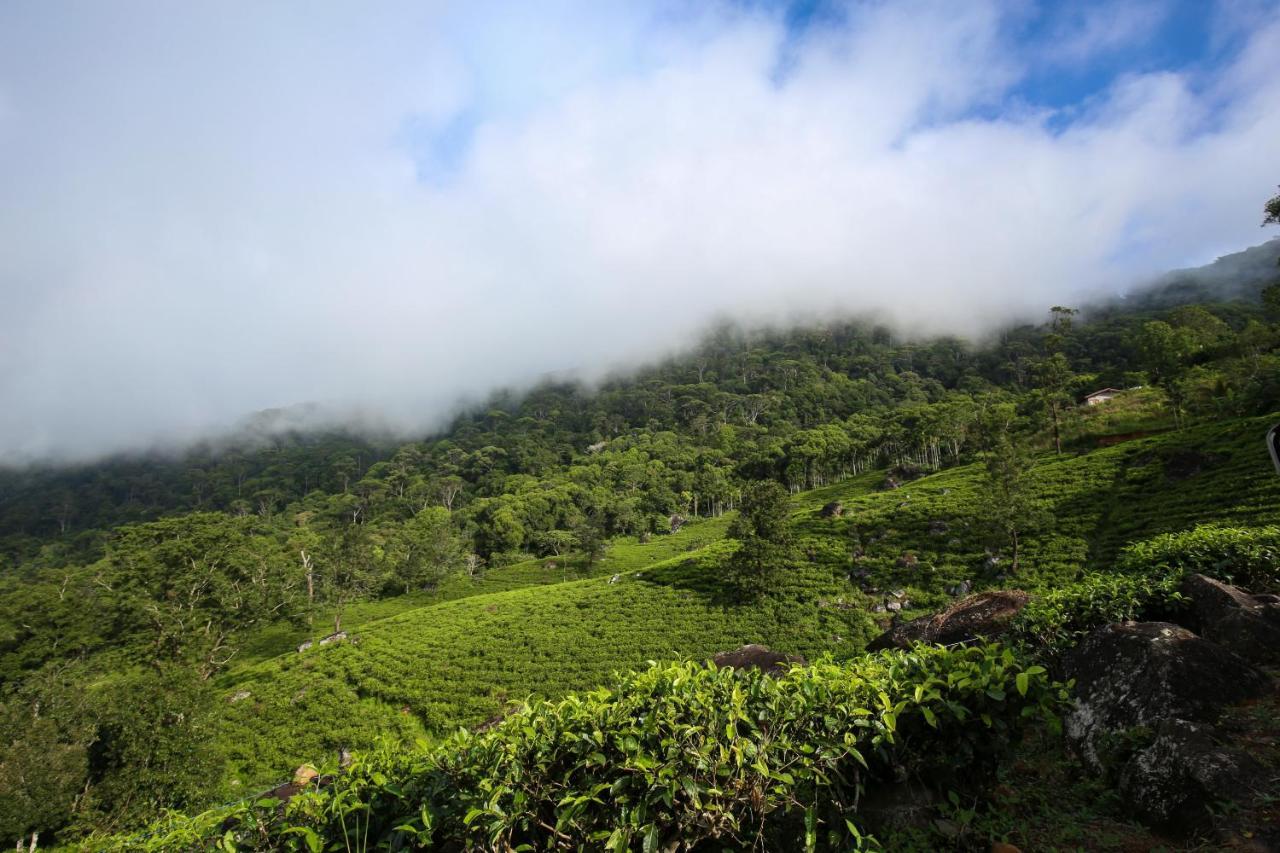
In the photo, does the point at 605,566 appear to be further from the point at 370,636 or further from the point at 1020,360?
the point at 1020,360

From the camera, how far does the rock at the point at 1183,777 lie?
3.75 m

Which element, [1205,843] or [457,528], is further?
[457,528]

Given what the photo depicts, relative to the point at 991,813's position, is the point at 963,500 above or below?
below

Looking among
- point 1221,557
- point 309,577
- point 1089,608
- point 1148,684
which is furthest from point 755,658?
point 309,577

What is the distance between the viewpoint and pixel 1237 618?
6641 mm

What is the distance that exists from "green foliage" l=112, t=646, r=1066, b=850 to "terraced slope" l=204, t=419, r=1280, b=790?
27714mm

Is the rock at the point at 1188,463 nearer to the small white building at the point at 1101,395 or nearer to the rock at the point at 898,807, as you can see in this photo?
the rock at the point at 898,807

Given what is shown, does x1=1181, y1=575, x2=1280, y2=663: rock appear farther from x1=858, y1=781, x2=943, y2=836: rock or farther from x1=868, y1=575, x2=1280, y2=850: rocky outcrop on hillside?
x1=858, y1=781, x2=943, y2=836: rock

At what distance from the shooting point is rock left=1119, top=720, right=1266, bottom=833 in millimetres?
3748

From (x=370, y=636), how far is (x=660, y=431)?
14991 centimetres

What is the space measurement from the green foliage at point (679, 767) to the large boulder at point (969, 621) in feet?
21.3

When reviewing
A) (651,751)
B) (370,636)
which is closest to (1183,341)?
(651,751)

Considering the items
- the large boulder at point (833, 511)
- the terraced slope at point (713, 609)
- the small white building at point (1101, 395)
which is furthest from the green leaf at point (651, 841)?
the small white building at point (1101, 395)

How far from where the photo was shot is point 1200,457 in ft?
124
